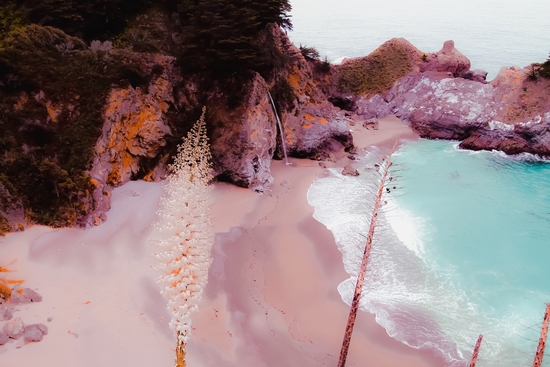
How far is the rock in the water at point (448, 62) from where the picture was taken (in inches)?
1460

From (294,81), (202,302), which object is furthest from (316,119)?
(202,302)

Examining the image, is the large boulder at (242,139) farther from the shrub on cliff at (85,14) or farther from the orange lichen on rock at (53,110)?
the orange lichen on rock at (53,110)

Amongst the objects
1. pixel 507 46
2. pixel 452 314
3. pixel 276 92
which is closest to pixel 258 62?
pixel 276 92

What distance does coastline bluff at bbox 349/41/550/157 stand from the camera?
31.3m

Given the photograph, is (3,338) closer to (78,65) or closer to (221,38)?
(78,65)

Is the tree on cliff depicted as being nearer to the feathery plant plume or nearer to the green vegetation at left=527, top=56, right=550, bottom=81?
the feathery plant plume

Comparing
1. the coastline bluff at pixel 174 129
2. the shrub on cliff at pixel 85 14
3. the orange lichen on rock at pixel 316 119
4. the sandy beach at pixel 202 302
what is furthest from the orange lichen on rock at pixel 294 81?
the sandy beach at pixel 202 302

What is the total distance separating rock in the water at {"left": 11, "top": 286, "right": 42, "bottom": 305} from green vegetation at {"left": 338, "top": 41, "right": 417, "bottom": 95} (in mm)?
32588

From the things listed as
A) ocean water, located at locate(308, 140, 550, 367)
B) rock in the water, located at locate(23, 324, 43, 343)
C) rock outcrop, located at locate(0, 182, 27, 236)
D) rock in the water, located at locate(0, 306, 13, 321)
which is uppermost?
rock outcrop, located at locate(0, 182, 27, 236)

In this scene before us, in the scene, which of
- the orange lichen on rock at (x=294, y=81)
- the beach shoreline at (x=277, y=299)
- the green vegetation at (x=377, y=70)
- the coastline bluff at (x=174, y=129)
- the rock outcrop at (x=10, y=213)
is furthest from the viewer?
the green vegetation at (x=377, y=70)

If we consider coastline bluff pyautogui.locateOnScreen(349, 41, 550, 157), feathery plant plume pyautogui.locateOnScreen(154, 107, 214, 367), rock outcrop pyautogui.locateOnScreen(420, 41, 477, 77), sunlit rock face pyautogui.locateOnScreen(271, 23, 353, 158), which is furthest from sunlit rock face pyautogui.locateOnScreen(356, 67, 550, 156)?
feathery plant plume pyautogui.locateOnScreen(154, 107, 214, 367)

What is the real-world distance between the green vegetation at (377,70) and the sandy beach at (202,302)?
23.9 meters

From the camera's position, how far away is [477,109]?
1302 inches

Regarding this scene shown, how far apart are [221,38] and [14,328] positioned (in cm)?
1477
